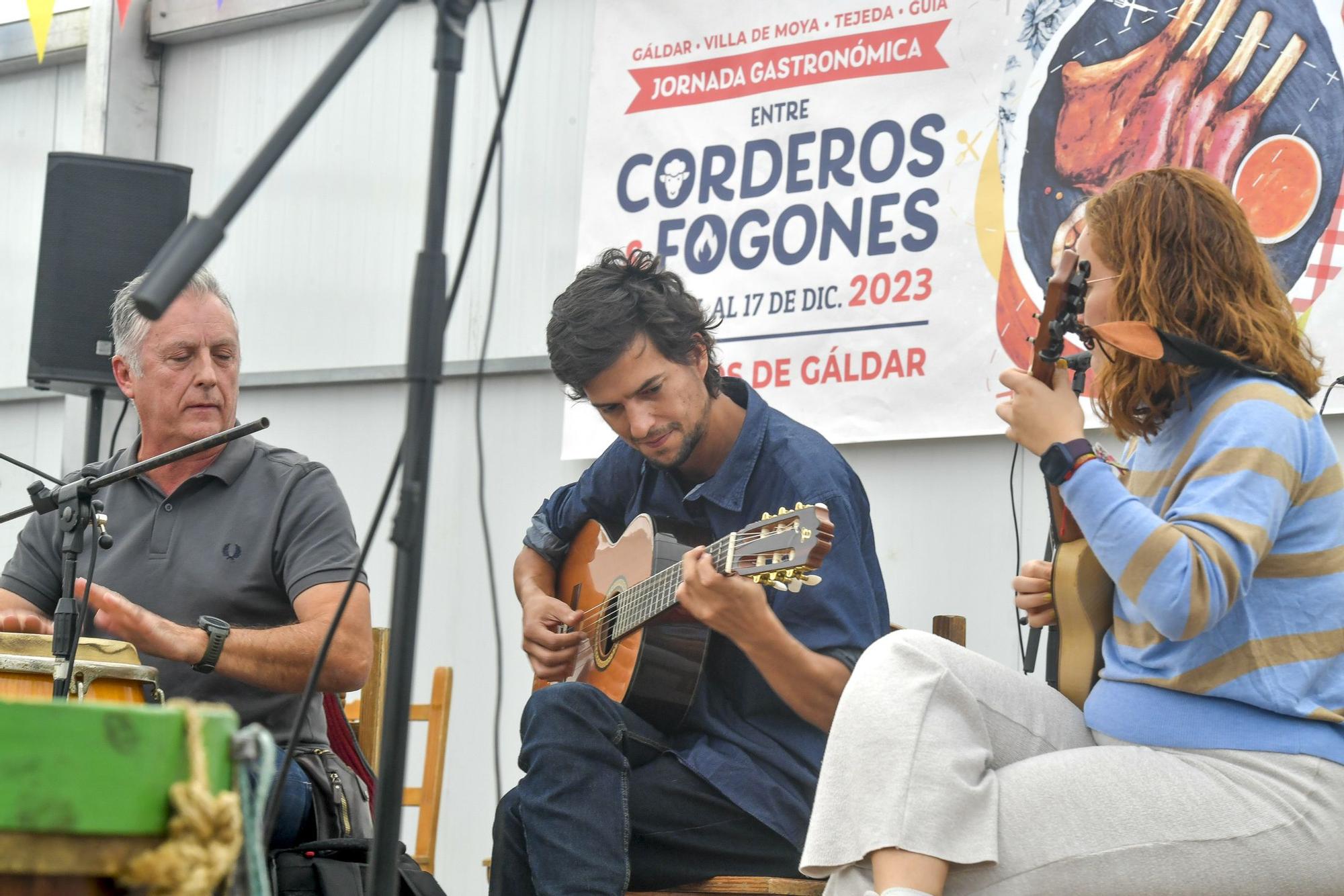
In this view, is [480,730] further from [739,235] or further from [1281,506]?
[1281,506]

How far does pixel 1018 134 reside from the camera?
A: 3299 millimetres

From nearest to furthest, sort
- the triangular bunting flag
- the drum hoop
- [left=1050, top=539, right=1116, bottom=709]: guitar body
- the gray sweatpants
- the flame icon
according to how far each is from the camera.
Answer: the gray sweatpants, [left=1050, top=539, right=1116, bottom=709]: guitar body, the drum hoop, the flame icon, the triangular bunting flag

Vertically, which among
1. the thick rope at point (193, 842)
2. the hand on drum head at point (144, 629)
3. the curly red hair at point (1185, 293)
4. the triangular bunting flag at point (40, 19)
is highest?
the triangular bunting flag at point (40, 19)

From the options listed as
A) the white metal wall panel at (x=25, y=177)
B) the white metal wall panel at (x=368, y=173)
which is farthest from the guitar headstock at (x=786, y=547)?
the white metal wall panel at (x=25, y=177)

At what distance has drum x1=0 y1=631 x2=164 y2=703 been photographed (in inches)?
77.9

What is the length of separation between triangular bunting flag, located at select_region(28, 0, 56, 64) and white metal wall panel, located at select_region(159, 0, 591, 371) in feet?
1.34

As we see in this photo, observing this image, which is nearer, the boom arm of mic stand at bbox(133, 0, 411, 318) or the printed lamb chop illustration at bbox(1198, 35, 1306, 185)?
the boom arm of mic stand at bbox(133, 0, 411, 318)

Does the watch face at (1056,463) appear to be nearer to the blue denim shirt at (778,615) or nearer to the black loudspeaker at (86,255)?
the blue denim shirt at (778,615)

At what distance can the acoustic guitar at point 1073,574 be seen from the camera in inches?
72.1

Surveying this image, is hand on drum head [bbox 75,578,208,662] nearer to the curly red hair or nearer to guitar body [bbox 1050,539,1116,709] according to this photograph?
guitar body [bbox 1050,539,1116,709]

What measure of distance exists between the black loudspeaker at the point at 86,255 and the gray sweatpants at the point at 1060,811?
9.73ft

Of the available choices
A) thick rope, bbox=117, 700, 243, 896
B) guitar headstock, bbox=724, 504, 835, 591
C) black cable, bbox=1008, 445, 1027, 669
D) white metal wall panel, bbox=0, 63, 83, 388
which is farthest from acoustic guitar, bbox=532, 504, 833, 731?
white metal wall panel, bbox=0, 63, 83, 388

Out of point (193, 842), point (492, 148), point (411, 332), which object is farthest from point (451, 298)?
point (193, 842)

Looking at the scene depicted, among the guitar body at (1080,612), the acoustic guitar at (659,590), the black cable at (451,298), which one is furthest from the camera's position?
the acoustic guitar at (659,590)
